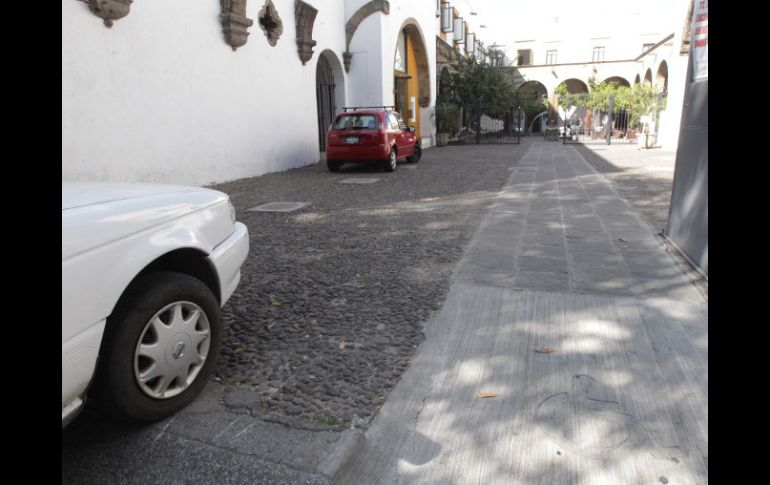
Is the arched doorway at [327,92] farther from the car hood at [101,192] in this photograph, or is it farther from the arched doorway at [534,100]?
A: the arched doorway at [534,100]

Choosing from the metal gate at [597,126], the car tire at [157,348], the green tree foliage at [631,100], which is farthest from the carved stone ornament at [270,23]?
the metal gate at [597,126]

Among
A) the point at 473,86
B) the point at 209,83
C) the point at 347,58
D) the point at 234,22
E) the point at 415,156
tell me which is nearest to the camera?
the point at 209,83

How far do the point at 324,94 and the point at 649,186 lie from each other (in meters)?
11.8

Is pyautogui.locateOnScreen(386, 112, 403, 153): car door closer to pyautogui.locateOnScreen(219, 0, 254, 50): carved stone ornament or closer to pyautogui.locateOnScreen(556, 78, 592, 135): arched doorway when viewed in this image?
pyautogui.locateOnScreen(219, 0, 254, 50): carved stone ornament

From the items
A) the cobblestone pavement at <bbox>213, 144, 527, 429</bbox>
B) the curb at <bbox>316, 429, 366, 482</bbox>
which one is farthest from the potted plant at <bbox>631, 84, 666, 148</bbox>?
the curb at <bbox>316, 429, 366, 482</bbox>

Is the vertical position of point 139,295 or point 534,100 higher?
point 534,100

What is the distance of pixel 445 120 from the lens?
1074 inches

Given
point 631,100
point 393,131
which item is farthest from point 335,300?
point 631,100

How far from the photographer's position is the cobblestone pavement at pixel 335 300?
277 centimetres

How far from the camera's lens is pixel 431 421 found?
8.30 feet

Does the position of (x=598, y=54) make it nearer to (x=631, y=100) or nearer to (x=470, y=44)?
(x=470, y=44)

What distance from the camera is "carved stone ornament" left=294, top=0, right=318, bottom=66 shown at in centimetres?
1455

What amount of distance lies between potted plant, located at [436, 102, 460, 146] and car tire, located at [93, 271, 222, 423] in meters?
25.0

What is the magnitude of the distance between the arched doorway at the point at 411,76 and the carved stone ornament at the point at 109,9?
48.1 feet
